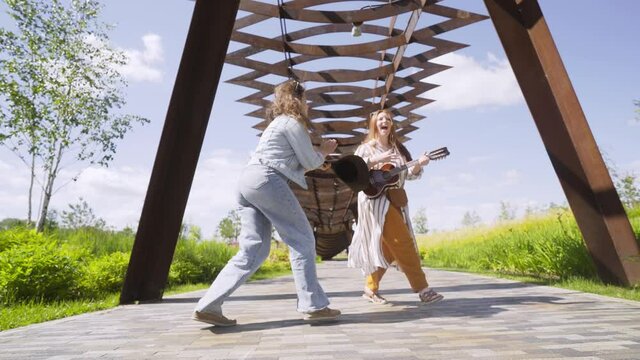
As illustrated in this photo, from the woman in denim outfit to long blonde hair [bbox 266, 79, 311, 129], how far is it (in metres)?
0.06

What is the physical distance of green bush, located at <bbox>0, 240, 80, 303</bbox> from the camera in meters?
5.36

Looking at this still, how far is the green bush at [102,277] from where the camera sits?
6.27 metres

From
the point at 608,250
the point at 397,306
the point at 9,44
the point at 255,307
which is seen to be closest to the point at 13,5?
the point at 9,44

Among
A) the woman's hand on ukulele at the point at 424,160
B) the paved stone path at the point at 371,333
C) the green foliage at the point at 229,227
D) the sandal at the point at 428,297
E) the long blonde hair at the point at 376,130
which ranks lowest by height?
the paved stone path at the point at 371,333

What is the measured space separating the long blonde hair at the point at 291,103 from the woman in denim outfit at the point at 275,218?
0.06 m

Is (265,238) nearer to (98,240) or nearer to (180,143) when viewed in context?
(180,143)

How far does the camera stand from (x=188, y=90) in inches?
191

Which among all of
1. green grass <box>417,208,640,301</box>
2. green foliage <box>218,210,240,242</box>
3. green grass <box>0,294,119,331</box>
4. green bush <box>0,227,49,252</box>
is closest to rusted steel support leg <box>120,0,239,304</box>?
green grass <box>0,294,119,331</box>

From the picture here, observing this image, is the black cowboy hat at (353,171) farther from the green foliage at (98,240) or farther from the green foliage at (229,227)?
the green foliage at (229,227)

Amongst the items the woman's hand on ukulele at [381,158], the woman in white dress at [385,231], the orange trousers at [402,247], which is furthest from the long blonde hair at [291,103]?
the orange trousers at [402,247]

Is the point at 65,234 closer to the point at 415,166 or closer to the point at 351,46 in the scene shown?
the point at 351,46

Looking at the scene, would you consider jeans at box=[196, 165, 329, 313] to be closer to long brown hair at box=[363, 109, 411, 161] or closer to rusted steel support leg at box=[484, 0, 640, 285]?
long brown hair at box=[363, 109, 411, 161]

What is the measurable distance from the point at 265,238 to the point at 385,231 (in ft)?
4.59

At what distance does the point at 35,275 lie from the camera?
18.0ft
